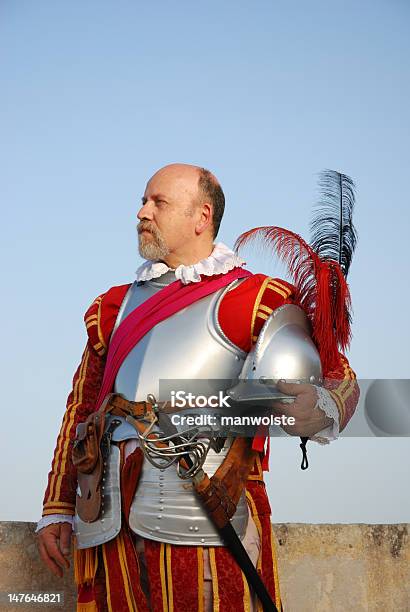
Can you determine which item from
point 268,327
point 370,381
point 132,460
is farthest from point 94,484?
point 370,381

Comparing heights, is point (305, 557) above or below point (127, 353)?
below

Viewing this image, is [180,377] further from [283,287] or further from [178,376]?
[283,287]

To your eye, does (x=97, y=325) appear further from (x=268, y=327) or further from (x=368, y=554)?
(x=368, y=554)

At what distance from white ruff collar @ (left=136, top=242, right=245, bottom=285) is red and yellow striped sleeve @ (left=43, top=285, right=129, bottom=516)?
0.18m

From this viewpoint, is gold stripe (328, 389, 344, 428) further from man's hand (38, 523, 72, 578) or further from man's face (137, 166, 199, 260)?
man's hand (38, 523, 72, 578)

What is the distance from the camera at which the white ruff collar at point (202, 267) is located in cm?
400

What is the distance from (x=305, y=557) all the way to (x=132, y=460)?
137 cm

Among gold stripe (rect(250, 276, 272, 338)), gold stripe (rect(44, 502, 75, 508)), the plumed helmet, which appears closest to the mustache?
gold stripe (rect(250, 276, 272, 338))

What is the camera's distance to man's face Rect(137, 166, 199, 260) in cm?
404

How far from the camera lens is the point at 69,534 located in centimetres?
402

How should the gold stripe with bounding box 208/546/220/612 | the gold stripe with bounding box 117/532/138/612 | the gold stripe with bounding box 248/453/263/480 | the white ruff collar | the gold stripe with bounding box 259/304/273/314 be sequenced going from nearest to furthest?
the gold stripe with bounding box 208/546/220/612, the gold stripe with bounding box 117/532/138/612, the gold stripe with bounding box 248/453/263/480, the gold stripe with bounding box 259/304/273/314, the white ruff collar

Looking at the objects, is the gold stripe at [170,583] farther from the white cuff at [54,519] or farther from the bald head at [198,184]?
the bald head at [198,184]

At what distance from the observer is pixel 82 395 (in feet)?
13.7

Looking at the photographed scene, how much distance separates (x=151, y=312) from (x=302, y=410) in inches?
30.6
